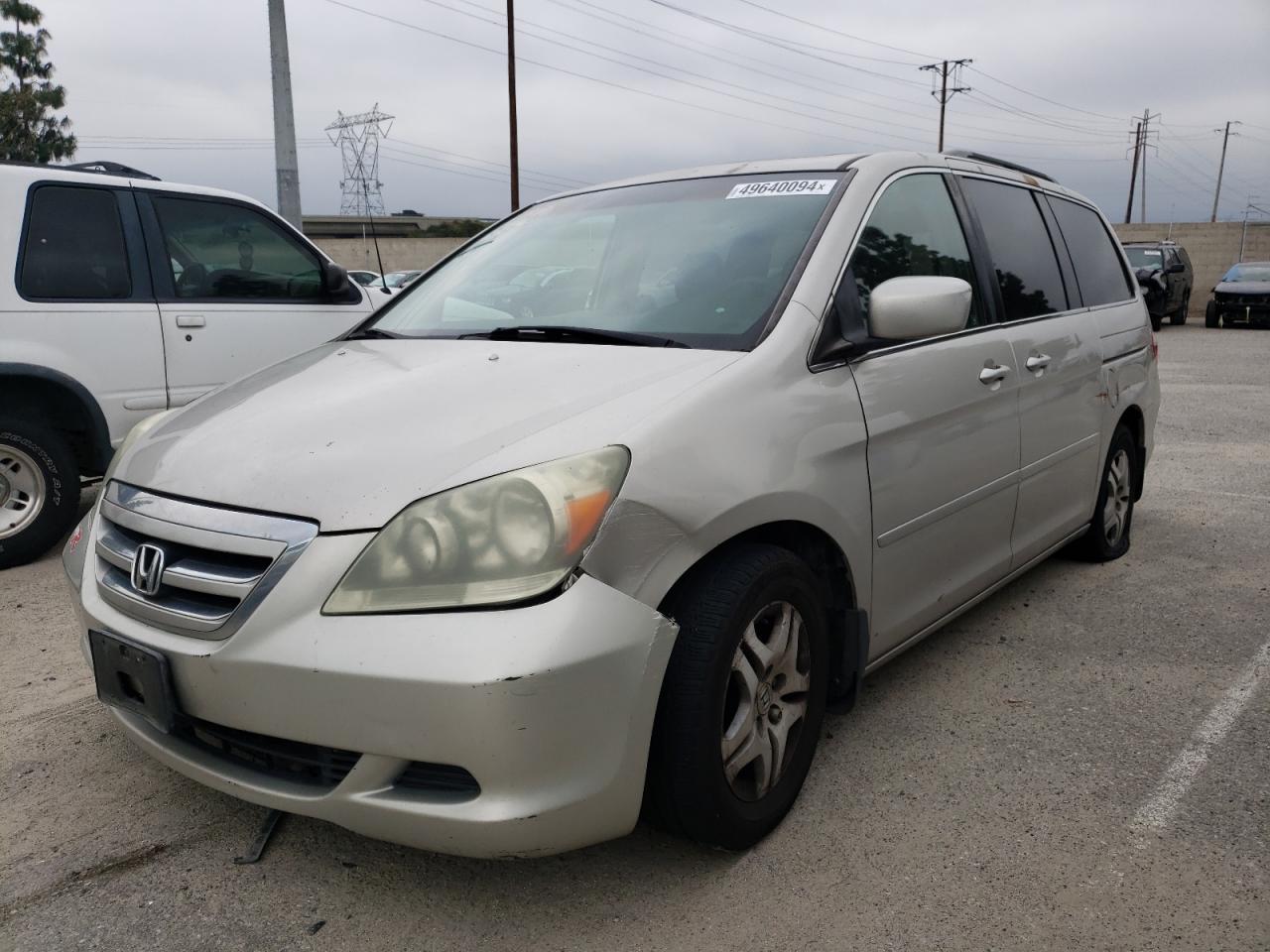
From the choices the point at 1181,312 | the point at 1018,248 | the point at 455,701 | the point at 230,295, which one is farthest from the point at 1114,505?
the point at 1181,312

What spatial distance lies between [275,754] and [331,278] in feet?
14.3

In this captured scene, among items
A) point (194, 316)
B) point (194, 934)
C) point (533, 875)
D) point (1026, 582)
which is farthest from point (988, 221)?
point (194, 316)

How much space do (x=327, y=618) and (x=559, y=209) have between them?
2074 mm

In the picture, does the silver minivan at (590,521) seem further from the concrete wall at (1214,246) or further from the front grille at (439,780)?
the concrete wall at (1214,246)

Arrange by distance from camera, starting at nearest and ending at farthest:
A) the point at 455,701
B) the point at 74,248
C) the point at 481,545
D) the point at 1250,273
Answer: the point at 455,701
the point at 481,545
the point at 74,248
the point at 1250,273

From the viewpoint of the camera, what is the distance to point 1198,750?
291cm

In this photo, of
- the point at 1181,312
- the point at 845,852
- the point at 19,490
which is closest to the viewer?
the point at 845,852

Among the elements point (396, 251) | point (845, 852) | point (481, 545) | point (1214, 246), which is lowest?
point (845, 852)

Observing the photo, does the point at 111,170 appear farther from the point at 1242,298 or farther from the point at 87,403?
the point at 1242,298

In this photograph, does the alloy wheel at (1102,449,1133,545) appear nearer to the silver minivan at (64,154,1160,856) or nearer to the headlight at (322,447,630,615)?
the silver minivan at (64,154,1160,856)

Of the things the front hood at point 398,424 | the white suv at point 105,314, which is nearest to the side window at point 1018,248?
the front hood at point 398,424

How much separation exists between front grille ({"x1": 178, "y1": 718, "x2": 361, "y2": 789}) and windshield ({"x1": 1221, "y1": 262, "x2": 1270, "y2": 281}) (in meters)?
22.8

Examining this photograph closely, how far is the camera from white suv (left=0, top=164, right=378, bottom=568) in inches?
189

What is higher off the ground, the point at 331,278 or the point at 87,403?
the point at 331,278
